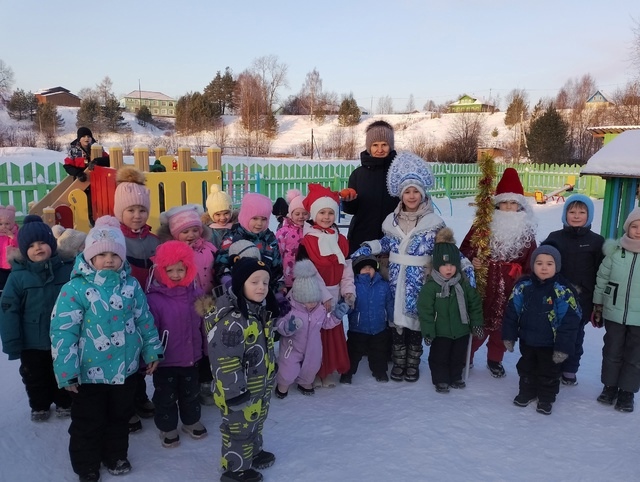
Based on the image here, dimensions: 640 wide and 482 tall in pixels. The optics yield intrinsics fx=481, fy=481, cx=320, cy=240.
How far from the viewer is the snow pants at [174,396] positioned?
2.97m

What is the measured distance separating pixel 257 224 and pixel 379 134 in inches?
59.9

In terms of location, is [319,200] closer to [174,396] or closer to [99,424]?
[174,396]

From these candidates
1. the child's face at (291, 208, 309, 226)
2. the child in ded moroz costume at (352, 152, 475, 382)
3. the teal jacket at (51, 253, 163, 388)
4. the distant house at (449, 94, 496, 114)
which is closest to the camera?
the teal jacket at (51, 253, 163, 388)

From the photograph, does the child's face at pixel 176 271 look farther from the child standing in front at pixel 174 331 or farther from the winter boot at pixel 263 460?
the winter boot at pixel 263 460

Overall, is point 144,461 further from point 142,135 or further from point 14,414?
point 142,135

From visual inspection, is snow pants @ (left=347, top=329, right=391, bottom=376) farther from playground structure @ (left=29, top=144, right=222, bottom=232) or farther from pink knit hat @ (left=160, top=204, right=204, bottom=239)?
playground structure @ (left=29, top=144, right=222, bottom=232)

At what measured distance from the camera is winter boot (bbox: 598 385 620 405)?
12.0 ft

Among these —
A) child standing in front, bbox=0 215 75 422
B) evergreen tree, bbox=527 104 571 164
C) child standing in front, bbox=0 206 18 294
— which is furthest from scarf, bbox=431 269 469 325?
evergreen tree, bbox=527 104 571 164

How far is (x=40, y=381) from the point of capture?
3.25 metres

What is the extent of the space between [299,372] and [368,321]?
0.69 meters

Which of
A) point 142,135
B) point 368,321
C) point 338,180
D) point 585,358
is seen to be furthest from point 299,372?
point 142,135

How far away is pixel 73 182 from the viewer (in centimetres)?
601

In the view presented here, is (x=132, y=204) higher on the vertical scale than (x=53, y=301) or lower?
higher

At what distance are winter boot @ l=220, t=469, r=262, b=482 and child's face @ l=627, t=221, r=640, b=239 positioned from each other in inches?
121
